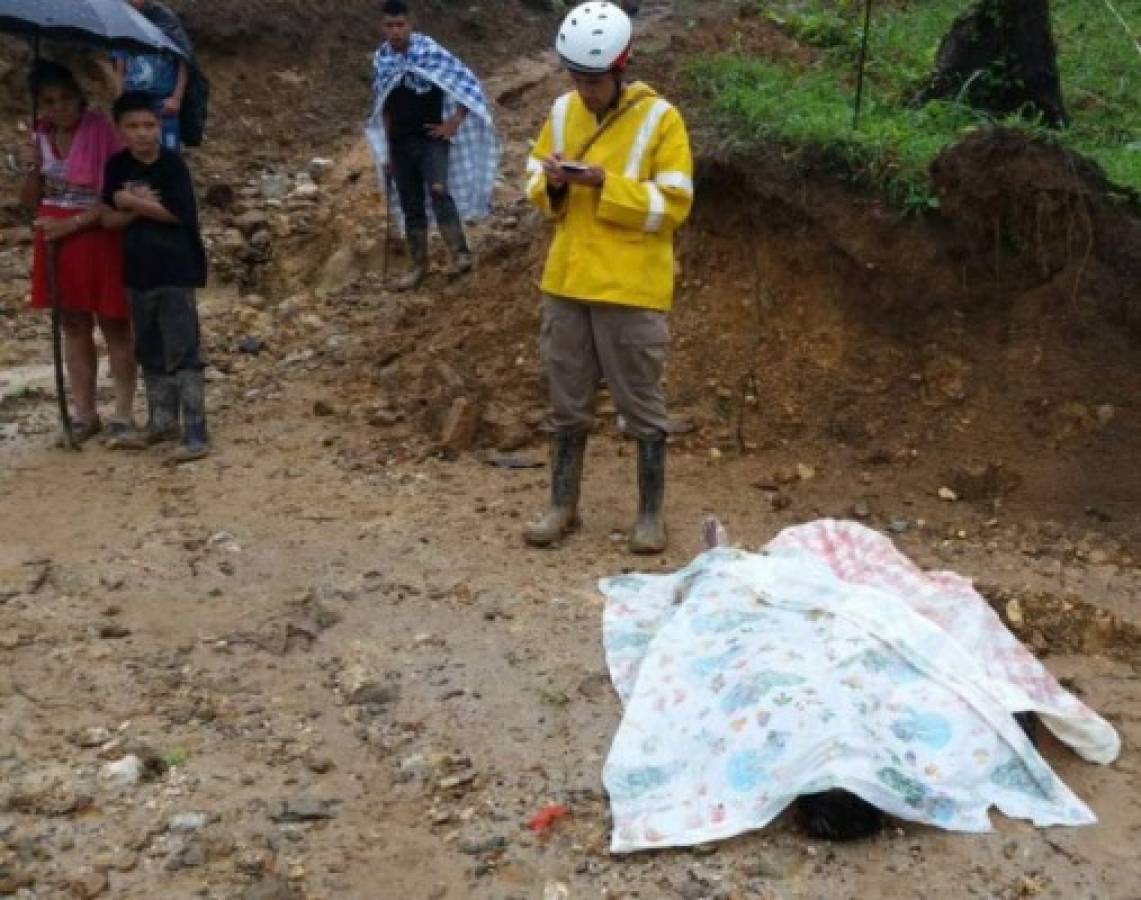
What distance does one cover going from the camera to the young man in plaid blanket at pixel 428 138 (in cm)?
762

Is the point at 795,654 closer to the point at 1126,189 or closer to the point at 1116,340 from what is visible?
the point at 1116,340

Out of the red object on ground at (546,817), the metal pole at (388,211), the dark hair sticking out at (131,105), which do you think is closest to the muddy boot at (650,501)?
the red object on ground at (546,817)

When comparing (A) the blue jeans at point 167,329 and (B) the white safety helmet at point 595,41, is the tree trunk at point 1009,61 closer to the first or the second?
(B) the white safety helmet at point 595,41

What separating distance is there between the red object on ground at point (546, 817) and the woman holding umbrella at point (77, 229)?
3.46 m

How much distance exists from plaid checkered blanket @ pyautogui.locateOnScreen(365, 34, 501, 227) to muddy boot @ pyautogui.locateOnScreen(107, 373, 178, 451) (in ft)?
7.46

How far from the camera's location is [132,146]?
5.64 m

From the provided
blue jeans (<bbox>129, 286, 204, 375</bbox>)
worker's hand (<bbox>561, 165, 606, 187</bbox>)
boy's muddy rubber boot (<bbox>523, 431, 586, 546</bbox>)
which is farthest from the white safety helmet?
blue jeans (<bbox>129, 286, 204, 375</bbox>)

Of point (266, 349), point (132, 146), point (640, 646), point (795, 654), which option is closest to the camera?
point (795, 654)

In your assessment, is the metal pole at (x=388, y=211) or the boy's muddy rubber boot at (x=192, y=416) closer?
the boy's muddy rubber boot at (x=192, y=416)

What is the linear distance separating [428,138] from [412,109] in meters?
0.18

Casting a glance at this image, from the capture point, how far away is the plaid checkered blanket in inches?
300

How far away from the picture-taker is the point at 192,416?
19.8 ft

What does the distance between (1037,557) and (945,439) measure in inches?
30.7

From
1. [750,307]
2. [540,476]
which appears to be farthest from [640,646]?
[750,307]
